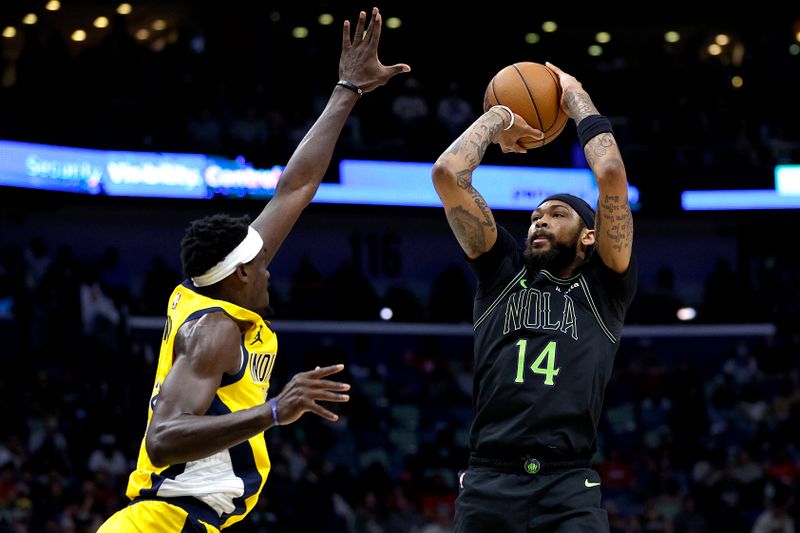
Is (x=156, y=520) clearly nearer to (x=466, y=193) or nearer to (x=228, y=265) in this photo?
(x=228, y=265)

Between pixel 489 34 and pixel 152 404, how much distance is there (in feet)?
68.8

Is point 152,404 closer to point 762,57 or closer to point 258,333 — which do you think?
point 258,333

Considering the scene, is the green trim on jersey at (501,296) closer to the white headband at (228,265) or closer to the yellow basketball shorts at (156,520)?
the white headband at (228,265)

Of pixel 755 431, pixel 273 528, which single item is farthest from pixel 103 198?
pixel 755 431

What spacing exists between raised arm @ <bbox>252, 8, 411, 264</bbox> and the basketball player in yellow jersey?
0.40m

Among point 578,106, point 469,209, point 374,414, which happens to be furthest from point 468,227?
point 374,414

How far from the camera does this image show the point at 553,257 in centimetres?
515

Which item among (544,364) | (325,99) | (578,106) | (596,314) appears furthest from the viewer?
(325,99)

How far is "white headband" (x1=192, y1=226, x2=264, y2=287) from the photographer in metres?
4.58

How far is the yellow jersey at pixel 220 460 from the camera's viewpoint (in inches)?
174

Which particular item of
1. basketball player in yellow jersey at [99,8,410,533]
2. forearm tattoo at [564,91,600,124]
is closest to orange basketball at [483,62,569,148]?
forearm tattoo at [564,91,600,124]

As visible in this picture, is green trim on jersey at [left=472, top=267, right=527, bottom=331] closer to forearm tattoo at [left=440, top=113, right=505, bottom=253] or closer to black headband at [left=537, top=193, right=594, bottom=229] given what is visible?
forearm tattoo at [left=440, top=113, right=505, bottom=253]

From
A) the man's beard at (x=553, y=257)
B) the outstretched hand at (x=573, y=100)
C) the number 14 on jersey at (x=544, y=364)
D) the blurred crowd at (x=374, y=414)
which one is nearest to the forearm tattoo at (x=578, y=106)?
the outstretched hand at (x=573, y=100)

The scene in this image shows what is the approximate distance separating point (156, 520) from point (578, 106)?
106 inches
